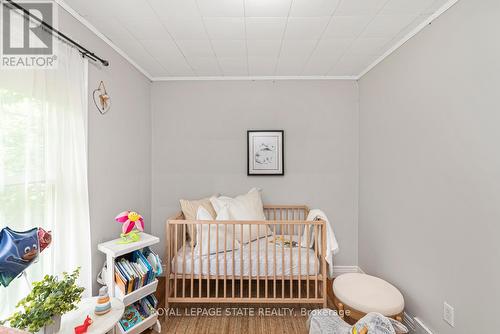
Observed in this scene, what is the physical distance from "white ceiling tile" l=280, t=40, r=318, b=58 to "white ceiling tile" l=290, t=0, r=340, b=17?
1.31 ft

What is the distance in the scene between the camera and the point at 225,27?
1.90m

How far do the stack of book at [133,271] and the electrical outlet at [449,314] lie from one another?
7.09 ft

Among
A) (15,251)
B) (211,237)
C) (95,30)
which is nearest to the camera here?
(15,251)

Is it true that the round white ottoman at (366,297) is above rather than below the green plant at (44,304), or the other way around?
below

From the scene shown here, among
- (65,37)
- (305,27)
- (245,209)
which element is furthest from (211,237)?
(305,27)

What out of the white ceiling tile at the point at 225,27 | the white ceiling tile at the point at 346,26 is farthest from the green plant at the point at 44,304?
the white ceiling tile at the point at 346,26

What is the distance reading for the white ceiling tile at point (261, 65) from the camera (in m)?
2.48

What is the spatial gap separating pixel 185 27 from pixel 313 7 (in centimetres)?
96

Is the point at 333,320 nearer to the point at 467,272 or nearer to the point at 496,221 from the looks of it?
the point at 467,272

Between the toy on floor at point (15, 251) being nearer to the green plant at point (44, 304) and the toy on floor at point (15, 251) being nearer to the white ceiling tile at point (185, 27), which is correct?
the green plant at point (44, 304)

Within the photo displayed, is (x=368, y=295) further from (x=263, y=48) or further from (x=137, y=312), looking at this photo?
(x=263, y=48)

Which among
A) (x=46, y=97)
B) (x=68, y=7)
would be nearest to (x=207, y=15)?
(x=68, y=7)

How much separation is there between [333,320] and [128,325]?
1553 millimetres

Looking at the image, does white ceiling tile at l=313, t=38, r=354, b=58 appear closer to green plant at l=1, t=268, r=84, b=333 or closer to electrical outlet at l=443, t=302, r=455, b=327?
electrical outlet at l=443, t=302, r=455, b=327
